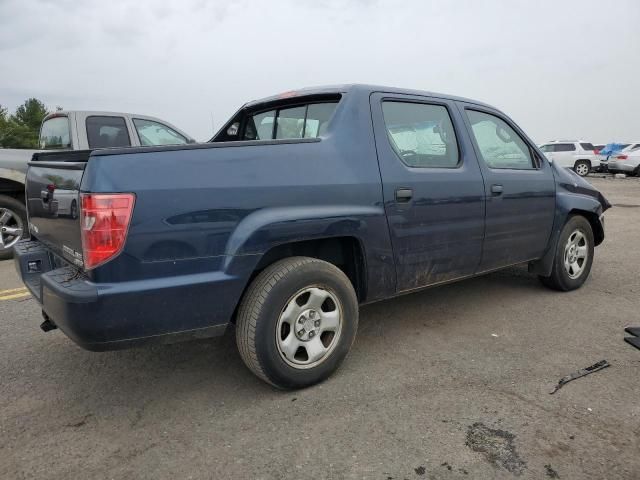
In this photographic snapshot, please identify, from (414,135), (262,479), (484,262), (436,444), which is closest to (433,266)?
(484,262)

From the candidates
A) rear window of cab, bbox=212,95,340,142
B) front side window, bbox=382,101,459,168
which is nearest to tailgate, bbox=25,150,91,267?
rear window of cab, bbox=212,95,340,142

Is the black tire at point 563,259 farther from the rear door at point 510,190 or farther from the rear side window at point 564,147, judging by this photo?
the rear side window at point 564,147

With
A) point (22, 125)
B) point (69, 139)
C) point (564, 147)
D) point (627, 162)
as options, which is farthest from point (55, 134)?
point (22, 125)

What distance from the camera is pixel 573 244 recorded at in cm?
463

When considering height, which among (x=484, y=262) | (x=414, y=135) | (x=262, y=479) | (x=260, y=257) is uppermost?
(x=414, y=135)

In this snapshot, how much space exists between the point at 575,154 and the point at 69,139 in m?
22.8

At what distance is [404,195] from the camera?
10.3 feet

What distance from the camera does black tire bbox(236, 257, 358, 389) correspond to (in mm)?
2602

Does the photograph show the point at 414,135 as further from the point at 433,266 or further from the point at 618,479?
the point at 618,479

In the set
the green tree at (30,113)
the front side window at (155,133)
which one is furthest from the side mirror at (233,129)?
the green tree at (30,113)

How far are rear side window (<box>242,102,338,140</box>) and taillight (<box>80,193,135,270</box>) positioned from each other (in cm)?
128

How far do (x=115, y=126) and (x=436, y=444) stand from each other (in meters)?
6.15

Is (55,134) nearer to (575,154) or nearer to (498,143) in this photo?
(498,143)

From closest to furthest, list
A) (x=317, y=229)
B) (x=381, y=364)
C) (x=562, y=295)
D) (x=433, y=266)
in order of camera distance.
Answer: (x=317, y=229)
(x=381, y=364)
(x=433, y=266)
(x=562, y=295)
